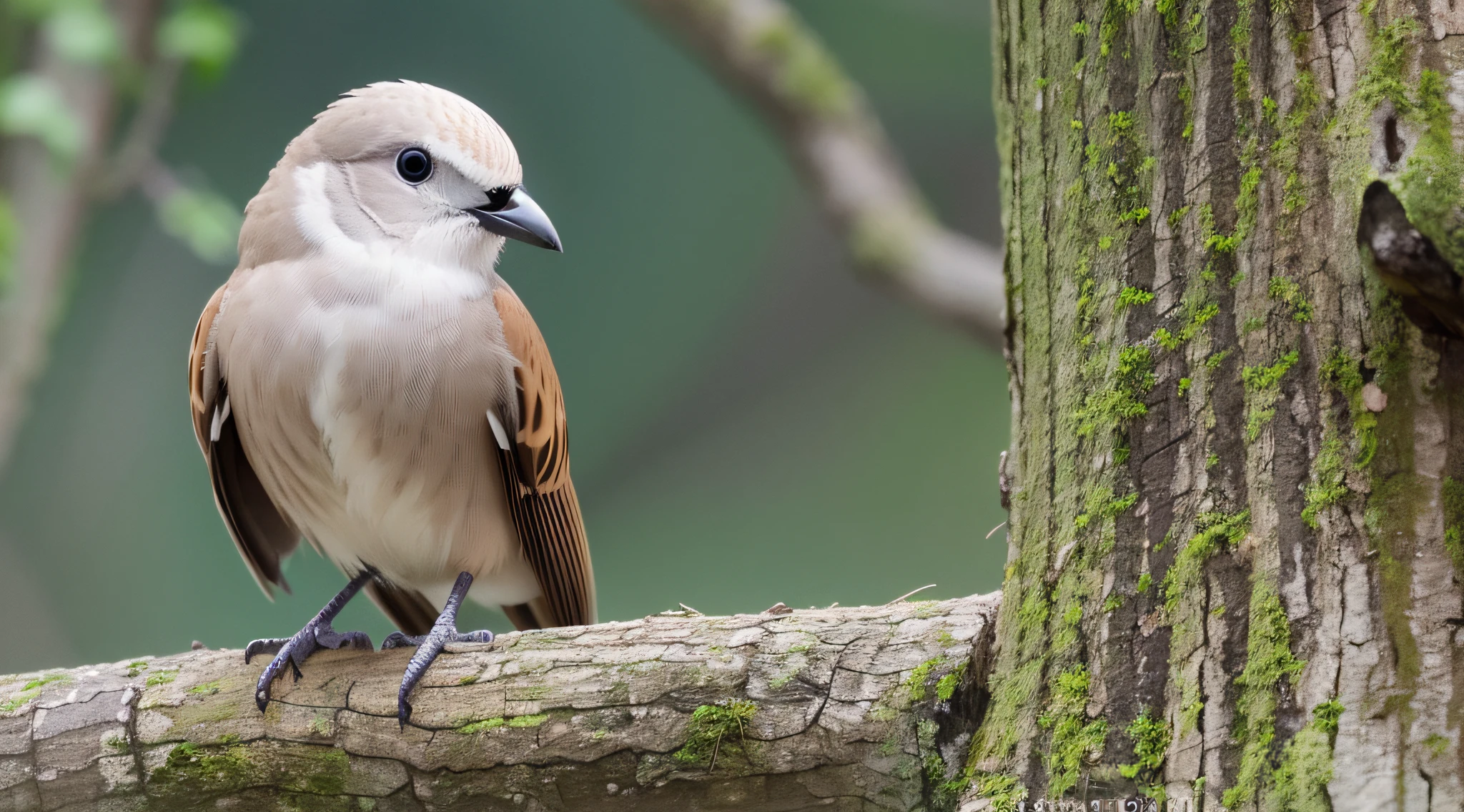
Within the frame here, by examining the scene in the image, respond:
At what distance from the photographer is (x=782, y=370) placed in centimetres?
448

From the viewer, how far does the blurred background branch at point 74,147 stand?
2848 mm

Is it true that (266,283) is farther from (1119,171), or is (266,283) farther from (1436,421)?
(1436,421)

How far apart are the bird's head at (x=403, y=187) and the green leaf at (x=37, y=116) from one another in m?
1.52

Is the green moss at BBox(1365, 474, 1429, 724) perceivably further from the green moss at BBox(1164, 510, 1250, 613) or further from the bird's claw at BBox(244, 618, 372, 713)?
the bird's claw at BBox(244, 618, 372, 713)

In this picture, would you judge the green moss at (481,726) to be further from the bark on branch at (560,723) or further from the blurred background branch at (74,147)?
the blurred background branch at (74,147)

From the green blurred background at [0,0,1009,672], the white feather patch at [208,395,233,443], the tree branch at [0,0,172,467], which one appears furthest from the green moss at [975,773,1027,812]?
the tree branch at [0,0,172,467]

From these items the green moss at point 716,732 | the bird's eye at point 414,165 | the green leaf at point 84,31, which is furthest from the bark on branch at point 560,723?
the green leaf at point 84,31

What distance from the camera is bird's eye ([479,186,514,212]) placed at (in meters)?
1.59

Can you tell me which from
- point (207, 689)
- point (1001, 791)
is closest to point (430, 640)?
point (207, 689)

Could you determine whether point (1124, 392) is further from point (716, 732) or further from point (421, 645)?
point (421, 645)

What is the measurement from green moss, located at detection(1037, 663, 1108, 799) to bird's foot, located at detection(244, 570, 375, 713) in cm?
97

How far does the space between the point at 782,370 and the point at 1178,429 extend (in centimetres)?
342

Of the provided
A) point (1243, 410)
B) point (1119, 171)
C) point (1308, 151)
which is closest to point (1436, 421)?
point (1243, 410)

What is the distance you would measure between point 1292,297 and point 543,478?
111 centimetres
